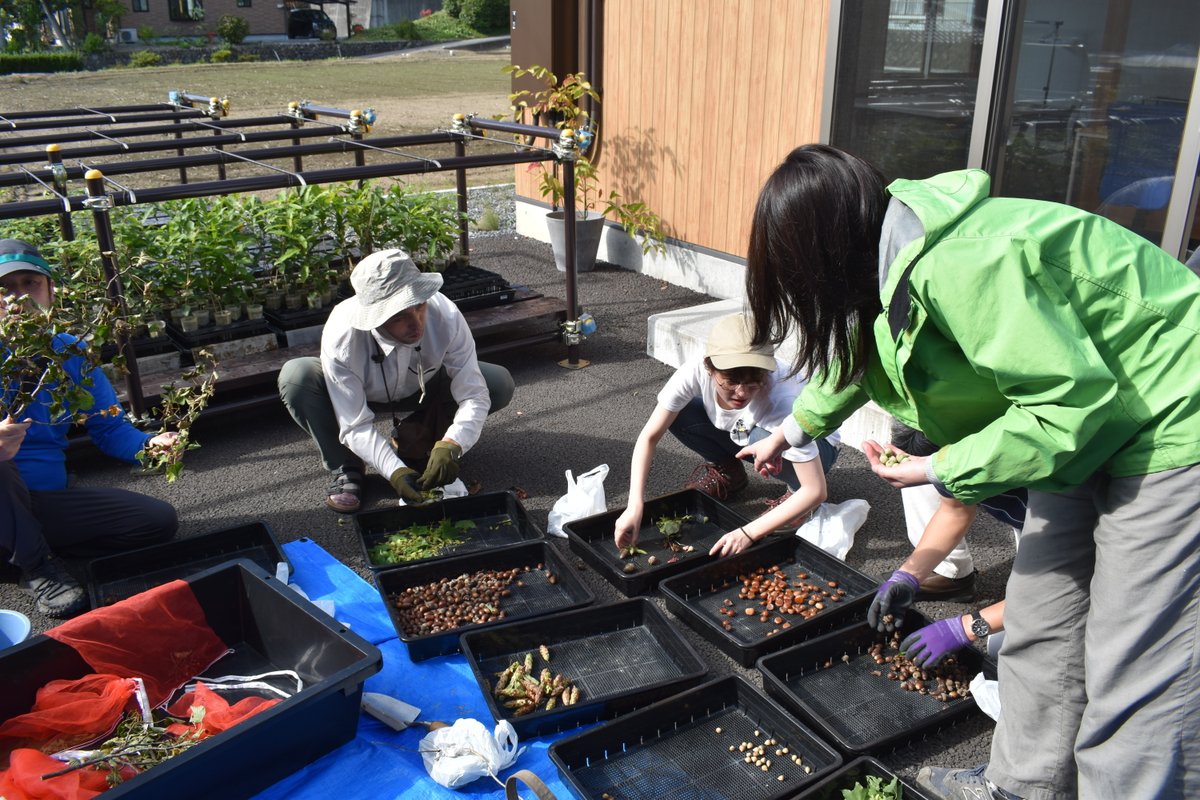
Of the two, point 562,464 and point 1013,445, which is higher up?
point 1013,445

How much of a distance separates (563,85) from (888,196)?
5027 mm

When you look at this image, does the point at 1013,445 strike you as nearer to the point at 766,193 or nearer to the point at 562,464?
the point at 766,193

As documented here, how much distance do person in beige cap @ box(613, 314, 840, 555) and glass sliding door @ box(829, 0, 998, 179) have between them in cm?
192

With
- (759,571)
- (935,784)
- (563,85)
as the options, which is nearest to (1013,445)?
(935,784)

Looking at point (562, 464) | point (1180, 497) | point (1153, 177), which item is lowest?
point (562, 464)

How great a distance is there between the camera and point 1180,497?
1477mm

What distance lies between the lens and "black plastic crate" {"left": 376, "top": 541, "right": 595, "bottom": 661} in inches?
106

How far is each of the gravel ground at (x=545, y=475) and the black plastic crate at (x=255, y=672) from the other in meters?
0.61

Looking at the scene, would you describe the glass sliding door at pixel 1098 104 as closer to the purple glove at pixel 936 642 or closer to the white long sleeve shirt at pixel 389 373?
the purple glove at pixel 936 642

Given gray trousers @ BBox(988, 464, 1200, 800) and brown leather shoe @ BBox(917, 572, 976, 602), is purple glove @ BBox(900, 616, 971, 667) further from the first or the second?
gray trousers @ BBox(988, 464, 1200, 800)

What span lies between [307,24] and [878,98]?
38.2 meters

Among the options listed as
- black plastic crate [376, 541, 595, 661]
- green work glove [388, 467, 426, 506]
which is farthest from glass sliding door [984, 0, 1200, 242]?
green work glove [388, 467, 426, 506]

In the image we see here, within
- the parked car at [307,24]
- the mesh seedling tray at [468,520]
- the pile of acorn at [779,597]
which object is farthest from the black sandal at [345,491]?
the parked car at [307,24]

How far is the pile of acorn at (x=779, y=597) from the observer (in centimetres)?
274
